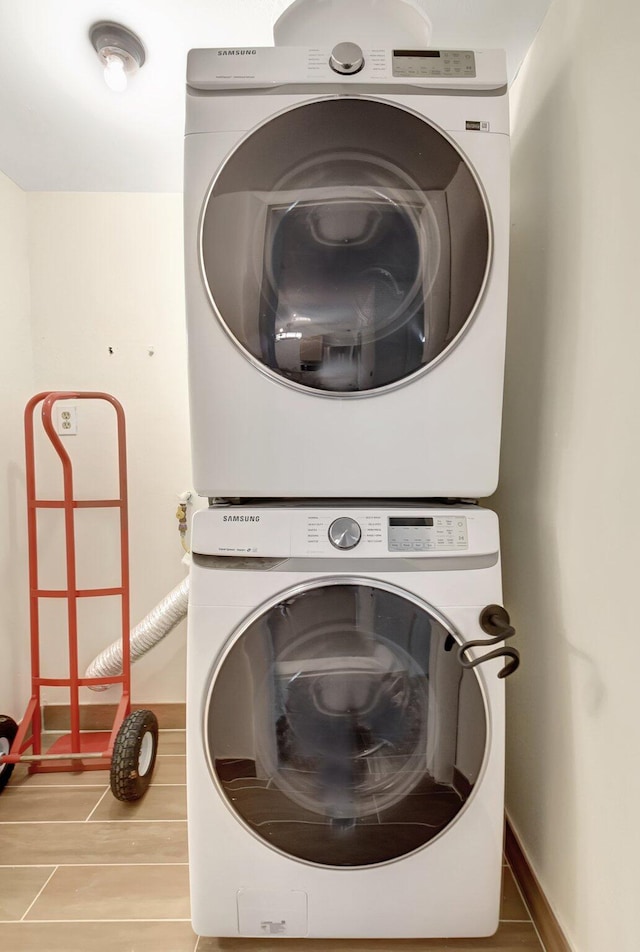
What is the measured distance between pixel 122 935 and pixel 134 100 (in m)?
1.95

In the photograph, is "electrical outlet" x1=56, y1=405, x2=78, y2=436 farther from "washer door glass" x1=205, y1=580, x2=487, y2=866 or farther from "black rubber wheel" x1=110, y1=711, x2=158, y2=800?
"washer door glass" x1=205, y1=580, x2=487, y2=866

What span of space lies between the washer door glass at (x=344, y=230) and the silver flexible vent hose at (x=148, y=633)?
1.02 meters

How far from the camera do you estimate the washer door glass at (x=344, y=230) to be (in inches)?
41.8

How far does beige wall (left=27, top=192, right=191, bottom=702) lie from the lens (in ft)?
6.32

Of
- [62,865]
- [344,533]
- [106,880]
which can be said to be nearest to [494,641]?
[344,533]

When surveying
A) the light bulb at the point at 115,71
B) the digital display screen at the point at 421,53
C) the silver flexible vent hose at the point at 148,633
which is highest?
the light bulb at the point at 115,71

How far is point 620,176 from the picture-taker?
3.03 ft

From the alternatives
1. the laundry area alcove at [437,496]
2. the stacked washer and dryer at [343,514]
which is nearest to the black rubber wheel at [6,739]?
the laundry area alcove at [437,496]

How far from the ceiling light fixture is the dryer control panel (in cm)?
106

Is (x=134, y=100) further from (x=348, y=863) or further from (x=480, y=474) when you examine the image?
(x=348, y=863)

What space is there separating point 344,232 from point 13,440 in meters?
1.36

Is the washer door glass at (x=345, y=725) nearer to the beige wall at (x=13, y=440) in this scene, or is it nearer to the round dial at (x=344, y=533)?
the round dial at (x=344, y=533)

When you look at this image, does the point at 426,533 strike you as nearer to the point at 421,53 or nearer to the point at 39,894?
the point at 421,53

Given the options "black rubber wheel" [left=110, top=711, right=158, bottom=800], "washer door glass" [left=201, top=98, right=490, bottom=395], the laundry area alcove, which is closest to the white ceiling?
the laundry area alcove
